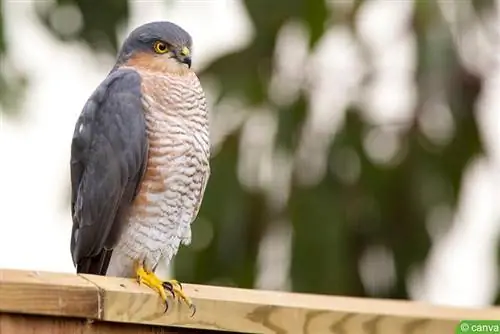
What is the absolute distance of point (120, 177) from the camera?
3176 mm

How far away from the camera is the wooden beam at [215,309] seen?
99.7 inches

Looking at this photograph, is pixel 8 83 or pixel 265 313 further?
pixel 8 83

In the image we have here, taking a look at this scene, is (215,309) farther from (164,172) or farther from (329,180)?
(329,180)

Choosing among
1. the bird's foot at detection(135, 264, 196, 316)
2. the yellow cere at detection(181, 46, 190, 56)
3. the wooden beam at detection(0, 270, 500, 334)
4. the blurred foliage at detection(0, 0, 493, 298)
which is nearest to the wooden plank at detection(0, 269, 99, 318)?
the wooden beam at detection(0, 270, 500, 334)

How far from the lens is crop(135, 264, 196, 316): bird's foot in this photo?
109 inches

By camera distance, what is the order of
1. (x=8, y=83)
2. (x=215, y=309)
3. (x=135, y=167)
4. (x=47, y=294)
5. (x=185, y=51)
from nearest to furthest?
(x=47, y=294) < (x=215, y=309) < (x=135, y=167) < (x=185, y=51) < (x=8, y=83)

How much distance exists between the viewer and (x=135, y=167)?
316 cm

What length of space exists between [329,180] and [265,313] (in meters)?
2.99

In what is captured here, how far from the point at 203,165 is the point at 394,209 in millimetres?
2864

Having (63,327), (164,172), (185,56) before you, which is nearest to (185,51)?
(185,56)

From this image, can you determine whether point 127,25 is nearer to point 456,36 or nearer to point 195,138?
point 456,36

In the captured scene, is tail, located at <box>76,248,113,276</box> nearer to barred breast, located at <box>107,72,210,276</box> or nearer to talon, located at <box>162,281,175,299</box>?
barred breast, located at <box>107,72,210,276</box>

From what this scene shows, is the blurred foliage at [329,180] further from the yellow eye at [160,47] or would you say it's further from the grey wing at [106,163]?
the grey wing at [106,163]

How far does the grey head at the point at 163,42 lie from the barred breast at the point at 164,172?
0.23ft
